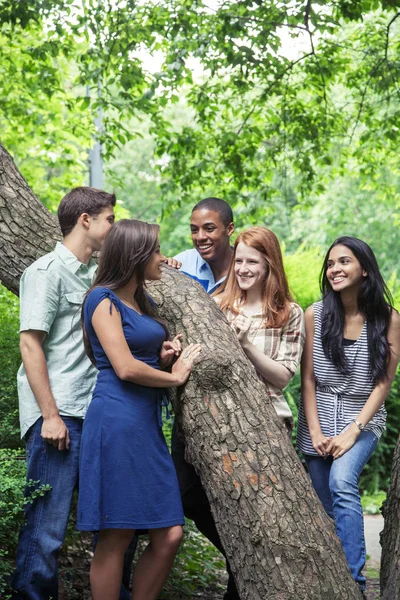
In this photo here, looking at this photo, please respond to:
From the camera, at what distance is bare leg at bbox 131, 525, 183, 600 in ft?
12.1

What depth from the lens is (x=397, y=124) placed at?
34.1 feet

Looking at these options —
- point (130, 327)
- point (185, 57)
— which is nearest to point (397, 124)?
point (185, 57)

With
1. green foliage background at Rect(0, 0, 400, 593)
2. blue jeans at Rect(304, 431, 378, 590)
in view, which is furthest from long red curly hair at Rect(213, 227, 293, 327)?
green foliage background at Rect(0, 0, 400, 593)

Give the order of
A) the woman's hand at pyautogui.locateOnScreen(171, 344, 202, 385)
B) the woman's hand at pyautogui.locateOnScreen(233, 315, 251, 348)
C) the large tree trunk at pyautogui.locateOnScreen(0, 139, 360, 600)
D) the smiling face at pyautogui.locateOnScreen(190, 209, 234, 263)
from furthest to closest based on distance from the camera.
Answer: the smiling face at pyautogui.locateOnScreen(190, 209, 234, 263) → the woman's hand at pyautogui.locateOnScreen(233, 315, 251, 348) → the woman's hand at pyautogui.locateOnScreen(171, 344, 202, 385) → the large tree trunk at pyautogui.locateOnScreen(0, 139, 360, 600)

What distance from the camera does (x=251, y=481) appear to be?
12.0ft

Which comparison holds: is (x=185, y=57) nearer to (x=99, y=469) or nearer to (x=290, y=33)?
(x=290, y=33)

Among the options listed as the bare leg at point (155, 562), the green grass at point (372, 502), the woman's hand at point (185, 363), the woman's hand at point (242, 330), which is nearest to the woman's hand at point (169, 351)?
the woman's hand at point (185, 363)

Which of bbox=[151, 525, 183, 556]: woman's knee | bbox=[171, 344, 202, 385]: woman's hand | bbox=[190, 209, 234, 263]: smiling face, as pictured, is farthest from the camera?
bbox=[190, 209, 234, 263]: smiling face

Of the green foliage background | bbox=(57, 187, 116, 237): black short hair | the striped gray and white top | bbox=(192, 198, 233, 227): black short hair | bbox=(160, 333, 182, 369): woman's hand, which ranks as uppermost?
the green foliage background

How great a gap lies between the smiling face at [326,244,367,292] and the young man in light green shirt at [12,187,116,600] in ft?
4.64

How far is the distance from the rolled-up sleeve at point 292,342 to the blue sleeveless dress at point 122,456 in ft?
2.71

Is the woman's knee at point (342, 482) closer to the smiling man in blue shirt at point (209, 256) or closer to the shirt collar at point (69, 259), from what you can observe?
the smiling man in blue shirt at point (209, 256)

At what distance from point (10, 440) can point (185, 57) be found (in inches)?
226

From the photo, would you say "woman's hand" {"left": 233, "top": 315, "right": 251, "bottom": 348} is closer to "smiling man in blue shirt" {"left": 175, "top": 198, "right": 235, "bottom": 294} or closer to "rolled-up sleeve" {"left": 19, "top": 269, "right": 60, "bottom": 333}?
"smiling man in blue shirt" {"left": 175, "top": 198, "right": 235, "bottom": 294}
